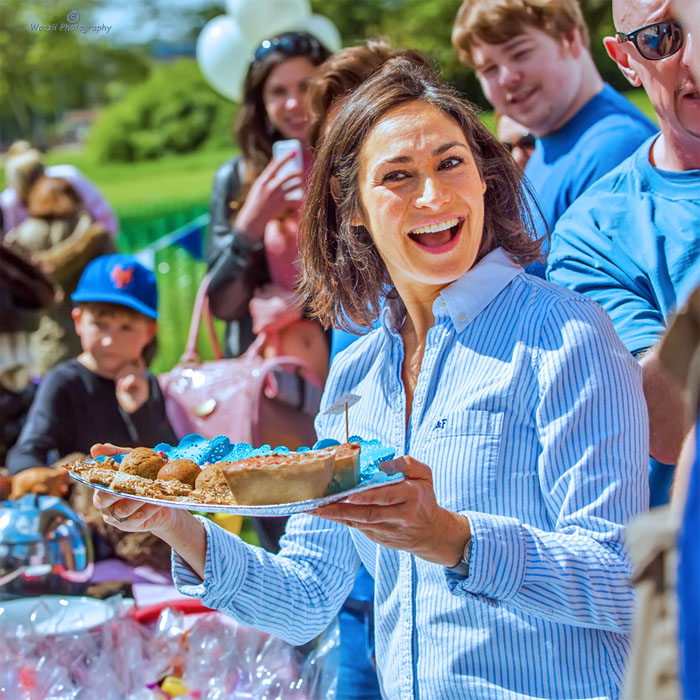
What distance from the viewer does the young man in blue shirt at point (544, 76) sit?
229 centimetres

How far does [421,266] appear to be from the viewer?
1.45m

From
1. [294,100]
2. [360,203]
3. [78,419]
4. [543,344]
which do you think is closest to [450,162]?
[360,203]

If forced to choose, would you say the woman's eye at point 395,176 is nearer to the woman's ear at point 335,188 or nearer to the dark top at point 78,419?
the woman's ear at point 335,188

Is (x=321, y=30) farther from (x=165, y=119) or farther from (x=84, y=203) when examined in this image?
(x=165, y=119)

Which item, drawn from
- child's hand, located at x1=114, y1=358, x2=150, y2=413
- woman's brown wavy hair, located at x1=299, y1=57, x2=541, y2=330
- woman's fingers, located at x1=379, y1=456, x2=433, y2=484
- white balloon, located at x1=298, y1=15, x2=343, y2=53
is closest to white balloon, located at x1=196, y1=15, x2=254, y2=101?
white balloon, located at x1=298, y1=15, x2=343, y2=53

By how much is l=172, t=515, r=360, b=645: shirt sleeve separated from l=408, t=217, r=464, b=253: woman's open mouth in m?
0.51

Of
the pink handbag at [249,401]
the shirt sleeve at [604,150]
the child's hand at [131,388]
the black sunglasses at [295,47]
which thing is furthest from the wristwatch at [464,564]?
the black sunglasses at [295,47]

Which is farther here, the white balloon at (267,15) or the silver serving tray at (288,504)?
the white balloon at (267,15)

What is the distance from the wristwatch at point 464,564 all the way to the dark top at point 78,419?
67.5 inches

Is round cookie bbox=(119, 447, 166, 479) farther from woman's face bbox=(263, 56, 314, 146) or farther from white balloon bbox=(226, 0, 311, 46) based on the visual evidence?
white balloon bbox=(226, 0, 311, 46)

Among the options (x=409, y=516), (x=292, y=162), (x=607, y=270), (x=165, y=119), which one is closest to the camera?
(x=409, y=516)

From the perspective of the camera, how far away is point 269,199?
9.20ft

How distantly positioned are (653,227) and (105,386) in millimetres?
1831

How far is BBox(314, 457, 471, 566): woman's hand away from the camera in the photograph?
1188 mm
